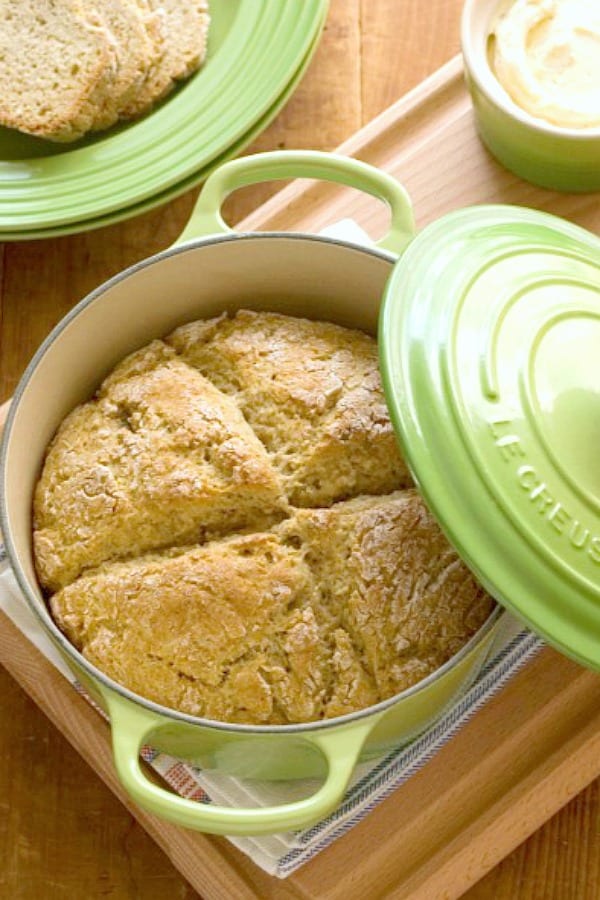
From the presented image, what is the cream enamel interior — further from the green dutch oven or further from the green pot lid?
the green pot lid

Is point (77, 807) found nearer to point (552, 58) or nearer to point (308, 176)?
point (308, 176)

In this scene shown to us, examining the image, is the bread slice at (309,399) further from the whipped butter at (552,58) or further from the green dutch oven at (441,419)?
the whipped butter at (552,58)

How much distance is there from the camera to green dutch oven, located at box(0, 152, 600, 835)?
44.3 inches

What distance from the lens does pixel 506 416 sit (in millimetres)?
1154

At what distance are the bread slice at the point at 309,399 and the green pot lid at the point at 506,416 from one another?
165 millimetres

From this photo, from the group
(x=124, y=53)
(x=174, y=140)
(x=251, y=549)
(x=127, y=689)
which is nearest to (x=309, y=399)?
(x=251, y=549)

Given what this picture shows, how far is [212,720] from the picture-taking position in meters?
1.18

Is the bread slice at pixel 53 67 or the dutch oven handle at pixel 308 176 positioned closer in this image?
the dutch oven handle at pixel 308 176

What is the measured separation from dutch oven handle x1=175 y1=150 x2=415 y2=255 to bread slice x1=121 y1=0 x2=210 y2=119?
1.36 feet

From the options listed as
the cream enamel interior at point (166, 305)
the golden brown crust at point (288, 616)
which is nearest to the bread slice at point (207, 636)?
the golden brown crust at point (288, 616)

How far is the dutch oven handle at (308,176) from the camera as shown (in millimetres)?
1352

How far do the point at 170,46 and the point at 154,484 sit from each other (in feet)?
2.47

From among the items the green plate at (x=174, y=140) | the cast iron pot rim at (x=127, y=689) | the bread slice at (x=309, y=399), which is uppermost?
the green plate at (x=174, y=140)

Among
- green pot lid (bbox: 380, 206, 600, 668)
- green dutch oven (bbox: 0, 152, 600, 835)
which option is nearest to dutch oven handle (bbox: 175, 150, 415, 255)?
green dutch oven (bbox: 0, 152, 600, 835)
